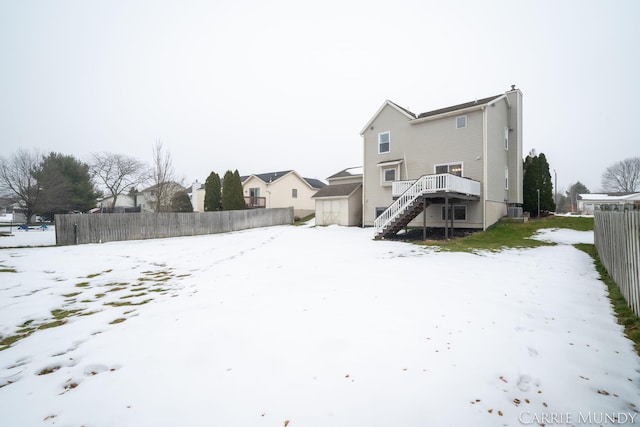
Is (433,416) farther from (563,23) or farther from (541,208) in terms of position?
(563,23)

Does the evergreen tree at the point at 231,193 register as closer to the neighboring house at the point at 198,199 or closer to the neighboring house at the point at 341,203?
the neighboring house at the point at 341,203

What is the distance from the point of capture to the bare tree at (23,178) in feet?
100

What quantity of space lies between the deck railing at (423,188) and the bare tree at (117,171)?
4291cm

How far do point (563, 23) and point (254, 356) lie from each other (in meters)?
34.0

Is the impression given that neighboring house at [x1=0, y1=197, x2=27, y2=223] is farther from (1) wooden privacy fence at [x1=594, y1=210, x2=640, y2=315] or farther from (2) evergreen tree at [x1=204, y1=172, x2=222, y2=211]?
(1) wooden privacy fence at [x1=594, y1=210, x2=640, y2=315]

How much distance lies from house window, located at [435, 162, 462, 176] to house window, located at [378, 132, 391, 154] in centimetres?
435

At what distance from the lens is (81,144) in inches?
2798

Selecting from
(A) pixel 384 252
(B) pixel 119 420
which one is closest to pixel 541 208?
(A) pixel 384 252

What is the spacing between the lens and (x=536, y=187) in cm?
2117

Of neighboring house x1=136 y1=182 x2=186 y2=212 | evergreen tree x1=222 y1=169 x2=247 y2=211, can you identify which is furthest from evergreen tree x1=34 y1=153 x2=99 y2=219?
evergreen tree x1=222 y1=169 x2=247 y2=211

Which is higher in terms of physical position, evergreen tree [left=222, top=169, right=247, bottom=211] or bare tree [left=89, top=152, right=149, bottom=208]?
bare tree [left=89, top=152, right=149, bottom=208]

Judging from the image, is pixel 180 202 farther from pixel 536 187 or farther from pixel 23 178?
pixel 536 187

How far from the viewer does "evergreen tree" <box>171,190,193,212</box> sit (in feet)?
123

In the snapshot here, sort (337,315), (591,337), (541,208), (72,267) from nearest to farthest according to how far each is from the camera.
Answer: (591,337), (337,315), (72,267), (541,208)
